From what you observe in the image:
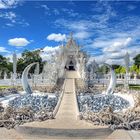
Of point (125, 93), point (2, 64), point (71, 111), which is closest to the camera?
point (71, 111)

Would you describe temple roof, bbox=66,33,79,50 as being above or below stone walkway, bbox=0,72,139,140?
above

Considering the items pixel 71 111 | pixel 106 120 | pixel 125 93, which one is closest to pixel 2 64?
pixel 125 93

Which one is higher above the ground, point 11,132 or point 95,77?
point 95,77

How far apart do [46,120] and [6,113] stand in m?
1.22

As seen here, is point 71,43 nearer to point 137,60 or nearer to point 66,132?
point 137,60

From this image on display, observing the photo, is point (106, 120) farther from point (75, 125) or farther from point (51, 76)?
point (51, 76)

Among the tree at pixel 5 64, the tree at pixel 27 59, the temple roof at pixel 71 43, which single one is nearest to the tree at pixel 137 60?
the temple roof at pixel 71 43

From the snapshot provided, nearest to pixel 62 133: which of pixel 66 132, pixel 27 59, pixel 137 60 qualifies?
pixel 66 132

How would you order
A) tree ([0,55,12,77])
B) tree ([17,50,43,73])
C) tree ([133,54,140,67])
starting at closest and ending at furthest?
tree ([0,55,12,77]) < tree ([17,50,43,73]) < tree ([133,54,140,67])

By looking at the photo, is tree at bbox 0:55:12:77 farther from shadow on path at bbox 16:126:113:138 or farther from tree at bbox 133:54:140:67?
shadow on path at bbox 16:126:113:138

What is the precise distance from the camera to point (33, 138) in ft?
23.6

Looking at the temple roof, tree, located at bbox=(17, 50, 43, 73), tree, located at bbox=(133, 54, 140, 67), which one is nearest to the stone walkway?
the temple roof

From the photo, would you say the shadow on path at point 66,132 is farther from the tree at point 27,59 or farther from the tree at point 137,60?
the tree at point 137,60

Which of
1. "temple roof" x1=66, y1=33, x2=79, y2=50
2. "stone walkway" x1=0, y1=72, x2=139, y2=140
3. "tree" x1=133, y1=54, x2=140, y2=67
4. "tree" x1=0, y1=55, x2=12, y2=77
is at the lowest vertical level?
"stone walkway" x1=0, y1=72, x2=139, y2=140
